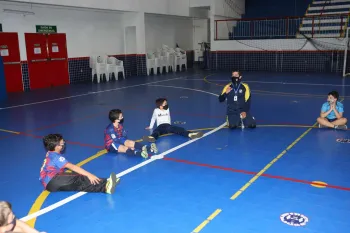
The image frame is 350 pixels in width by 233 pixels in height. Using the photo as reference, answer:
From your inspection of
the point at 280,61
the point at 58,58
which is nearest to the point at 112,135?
the point at 58,58

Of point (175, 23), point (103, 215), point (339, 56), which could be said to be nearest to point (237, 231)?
point (103, 215)

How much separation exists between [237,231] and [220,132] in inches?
159

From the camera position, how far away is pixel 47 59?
16.2m

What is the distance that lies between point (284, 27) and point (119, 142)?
19309 millimetres

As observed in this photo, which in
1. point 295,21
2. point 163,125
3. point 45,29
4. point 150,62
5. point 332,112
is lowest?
point 163,125

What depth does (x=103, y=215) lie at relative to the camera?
3.98 meters

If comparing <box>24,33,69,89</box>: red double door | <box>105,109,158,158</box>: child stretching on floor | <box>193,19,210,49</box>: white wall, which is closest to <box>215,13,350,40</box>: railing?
<box>193,19,210,49</box>: white wall

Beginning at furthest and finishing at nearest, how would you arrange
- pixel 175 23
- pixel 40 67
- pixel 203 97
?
pixel 175 23
pixel 40 67
pixel 203 97

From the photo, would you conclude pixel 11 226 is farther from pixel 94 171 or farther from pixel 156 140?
pixel 156 140

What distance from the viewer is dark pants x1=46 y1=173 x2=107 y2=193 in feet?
14.8

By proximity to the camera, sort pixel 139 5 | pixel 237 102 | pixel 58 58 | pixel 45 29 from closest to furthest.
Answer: pixel 237 102
pixel 45 29
pixel 58 58
pixel 139 5

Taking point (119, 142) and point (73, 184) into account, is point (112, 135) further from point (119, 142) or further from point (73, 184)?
point (73, 184)

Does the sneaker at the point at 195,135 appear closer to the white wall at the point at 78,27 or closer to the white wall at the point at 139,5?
the white wall at the point at 139,5

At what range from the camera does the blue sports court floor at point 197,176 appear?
380 centimetres
